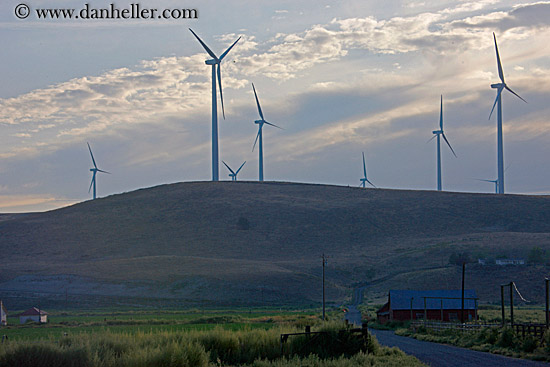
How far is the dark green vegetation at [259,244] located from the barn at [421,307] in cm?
2549

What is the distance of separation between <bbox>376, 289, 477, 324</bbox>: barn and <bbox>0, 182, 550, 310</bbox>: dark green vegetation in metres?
25.5

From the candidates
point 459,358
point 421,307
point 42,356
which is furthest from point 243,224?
point 42,356

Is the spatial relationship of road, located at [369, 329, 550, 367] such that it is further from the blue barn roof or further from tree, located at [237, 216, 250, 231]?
tree, located at [237, 216, 250, 231]

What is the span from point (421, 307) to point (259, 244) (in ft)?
240

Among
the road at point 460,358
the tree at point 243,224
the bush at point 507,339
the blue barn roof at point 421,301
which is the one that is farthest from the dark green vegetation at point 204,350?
the tree at point 243,224

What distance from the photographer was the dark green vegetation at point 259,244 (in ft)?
338

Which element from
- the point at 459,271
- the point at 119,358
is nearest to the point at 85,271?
the point at 459,271

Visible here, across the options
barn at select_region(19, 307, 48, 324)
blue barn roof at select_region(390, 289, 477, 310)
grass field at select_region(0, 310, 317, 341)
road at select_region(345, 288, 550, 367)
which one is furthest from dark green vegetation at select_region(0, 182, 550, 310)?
road at select_region(345, 288, 550, 367)

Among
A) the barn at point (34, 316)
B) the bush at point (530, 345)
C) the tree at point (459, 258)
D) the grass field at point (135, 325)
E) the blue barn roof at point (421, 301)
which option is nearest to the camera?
the bush at point (530, 345)

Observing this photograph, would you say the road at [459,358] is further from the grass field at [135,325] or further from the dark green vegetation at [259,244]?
the dark green vegetation at [259,244]

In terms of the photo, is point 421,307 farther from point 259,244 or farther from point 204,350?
point 259,244

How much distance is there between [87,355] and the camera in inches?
896

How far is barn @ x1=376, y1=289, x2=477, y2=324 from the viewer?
2778 inches

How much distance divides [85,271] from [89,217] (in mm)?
52950
